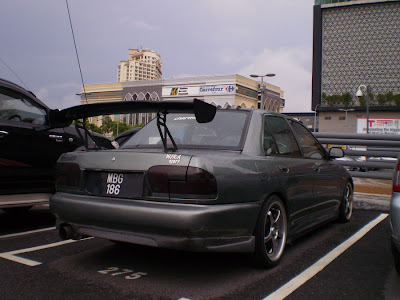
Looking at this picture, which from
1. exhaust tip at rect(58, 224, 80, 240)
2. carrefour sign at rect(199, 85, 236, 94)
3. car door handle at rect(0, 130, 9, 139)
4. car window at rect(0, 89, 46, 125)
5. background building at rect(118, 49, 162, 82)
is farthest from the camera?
background building at rect(118, 49, 162, 82)

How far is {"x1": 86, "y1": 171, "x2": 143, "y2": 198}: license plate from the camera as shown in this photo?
3.13 metres

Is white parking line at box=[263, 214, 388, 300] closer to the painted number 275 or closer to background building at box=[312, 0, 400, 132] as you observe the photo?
the painted number 275

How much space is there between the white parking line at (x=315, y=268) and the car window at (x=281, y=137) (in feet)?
3.52

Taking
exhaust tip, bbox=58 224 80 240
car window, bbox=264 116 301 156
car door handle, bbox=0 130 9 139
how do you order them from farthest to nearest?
car door handle, bbox=0 130 9 139 < car window, bbox=264 116 301 156 < exhaust tip, bbox=58 224 80 240

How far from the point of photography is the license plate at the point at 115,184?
3131 millimetres

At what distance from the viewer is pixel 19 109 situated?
516 centimetres

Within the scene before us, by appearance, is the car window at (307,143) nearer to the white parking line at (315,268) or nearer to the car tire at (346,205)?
the car tire at (346,205)

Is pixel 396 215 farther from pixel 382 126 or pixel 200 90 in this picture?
pixel 200 90

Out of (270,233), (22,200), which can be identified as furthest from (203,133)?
(22,200)

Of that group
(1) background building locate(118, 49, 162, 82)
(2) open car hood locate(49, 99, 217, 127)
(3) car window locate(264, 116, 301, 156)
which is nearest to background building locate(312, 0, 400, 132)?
(3) car window locate(264, 116, 301, 156)

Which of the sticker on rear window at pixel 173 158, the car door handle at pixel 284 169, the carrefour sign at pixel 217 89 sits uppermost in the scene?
the carrefour sign at pixel 217 89

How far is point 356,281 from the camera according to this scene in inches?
130

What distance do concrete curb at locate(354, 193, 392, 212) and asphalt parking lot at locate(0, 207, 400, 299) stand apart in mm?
1951

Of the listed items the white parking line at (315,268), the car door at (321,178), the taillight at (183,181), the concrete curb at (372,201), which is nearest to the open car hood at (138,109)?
the taillight at (183,181)
